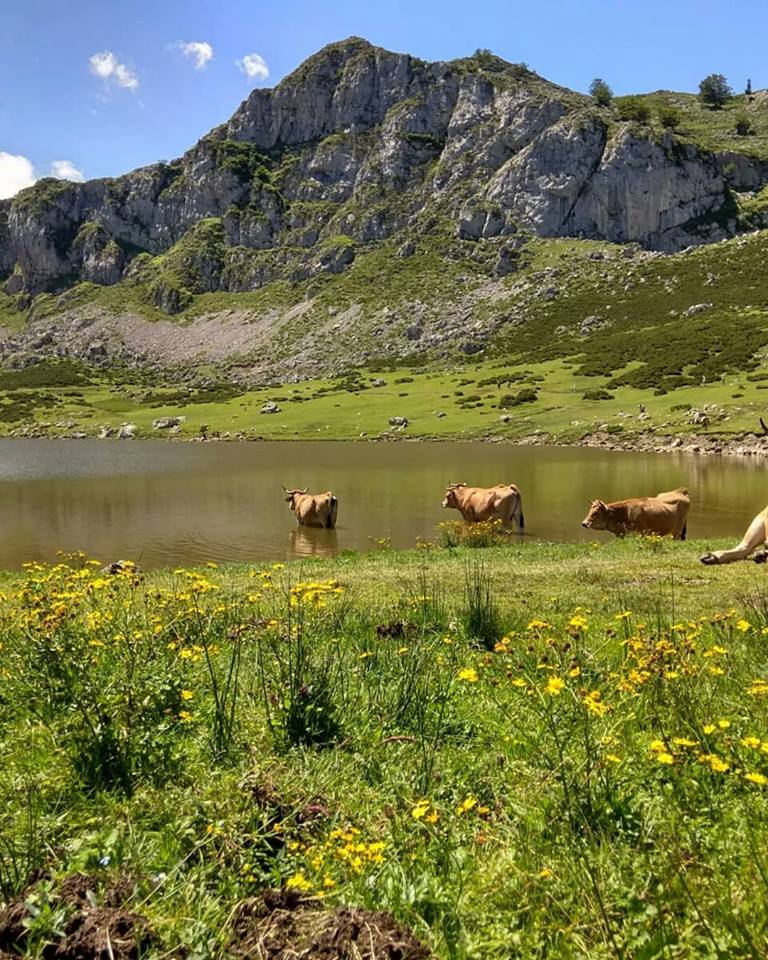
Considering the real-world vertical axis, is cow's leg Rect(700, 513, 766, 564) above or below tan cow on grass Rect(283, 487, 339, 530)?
above

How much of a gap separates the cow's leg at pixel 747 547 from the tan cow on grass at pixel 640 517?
A: 24.0 feet

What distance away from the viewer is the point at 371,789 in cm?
419

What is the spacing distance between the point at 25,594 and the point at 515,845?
690 centimetres

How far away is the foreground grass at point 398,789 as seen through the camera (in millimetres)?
3012

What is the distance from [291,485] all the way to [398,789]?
118ft

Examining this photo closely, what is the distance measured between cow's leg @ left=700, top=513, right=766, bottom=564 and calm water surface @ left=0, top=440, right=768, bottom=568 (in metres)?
8.87

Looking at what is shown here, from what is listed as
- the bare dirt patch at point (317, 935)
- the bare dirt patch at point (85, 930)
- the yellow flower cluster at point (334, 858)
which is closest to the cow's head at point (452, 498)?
the yellow flower cluster at point (334, 858)

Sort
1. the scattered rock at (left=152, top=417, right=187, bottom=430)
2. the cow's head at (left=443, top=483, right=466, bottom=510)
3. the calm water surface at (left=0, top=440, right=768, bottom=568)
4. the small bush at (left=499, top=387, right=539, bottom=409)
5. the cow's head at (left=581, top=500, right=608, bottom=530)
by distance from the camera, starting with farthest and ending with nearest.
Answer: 1. the scattered rock at (left=152, top=417, right=187, bottom=430)
2. the small bush at (left=499, top=387, right=539, bottom=409)
3. the cow's head at (left=443, top=483, right=466, bottom=510)
4. the calm water surface at (left=0, top=440, right=768, bottom=568)
5. the cow's head at (left=581, top=500, right=608, bottom=530)

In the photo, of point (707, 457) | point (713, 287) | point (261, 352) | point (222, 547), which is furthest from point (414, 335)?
point (222, 547)

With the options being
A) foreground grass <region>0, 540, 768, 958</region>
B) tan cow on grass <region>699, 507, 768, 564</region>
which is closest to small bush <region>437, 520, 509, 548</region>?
tan cow on grass <region>699, 507, 768, 564</region>

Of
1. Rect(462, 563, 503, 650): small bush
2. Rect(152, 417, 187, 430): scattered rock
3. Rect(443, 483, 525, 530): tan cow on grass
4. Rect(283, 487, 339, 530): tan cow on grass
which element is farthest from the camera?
Rect(152, 417, 187, 430): scattered rock

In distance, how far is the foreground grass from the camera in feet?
9.88

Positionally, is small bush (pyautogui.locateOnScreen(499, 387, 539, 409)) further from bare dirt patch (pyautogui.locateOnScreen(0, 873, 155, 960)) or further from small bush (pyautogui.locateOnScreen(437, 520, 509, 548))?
bare dirt patch (pyautogui.locateOnScreen(0, 873, 155, 960))

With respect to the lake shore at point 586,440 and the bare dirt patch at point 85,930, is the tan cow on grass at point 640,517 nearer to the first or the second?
the bare dirt patch at point 85,930
